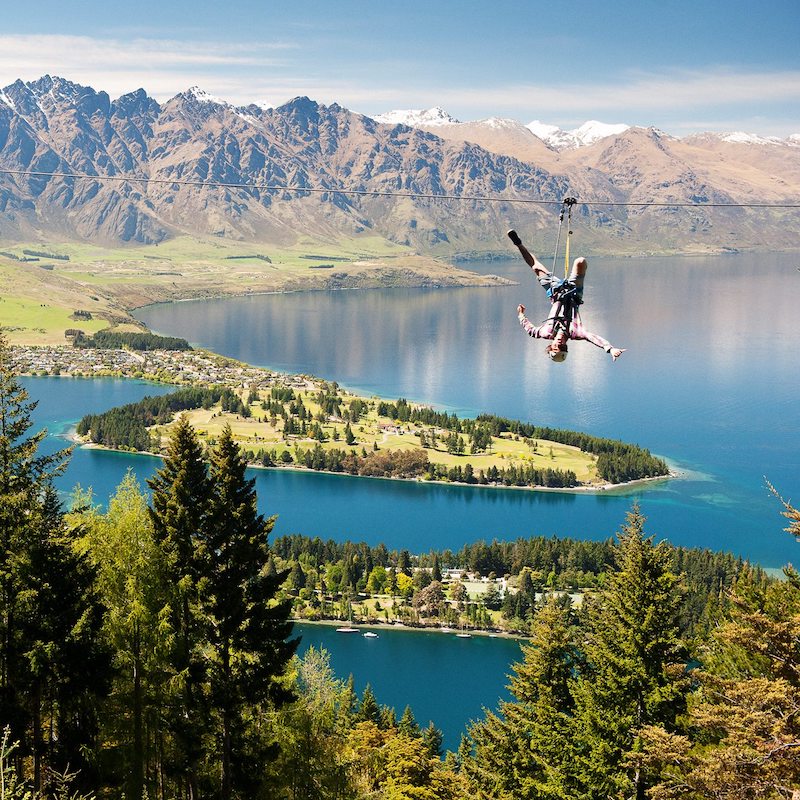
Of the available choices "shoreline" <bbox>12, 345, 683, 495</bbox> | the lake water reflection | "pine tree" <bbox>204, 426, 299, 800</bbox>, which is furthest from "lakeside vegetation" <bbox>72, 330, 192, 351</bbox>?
"pine tree" <bbox>204, 426, 299, 800</bbox>

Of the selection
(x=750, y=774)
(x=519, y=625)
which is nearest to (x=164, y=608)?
(x=750, y=774)

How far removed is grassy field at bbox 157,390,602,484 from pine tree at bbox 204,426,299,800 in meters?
85.0

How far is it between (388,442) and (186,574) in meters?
95.0

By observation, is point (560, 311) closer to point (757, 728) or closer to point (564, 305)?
point (564, 305)

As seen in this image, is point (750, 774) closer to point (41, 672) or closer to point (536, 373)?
point (41, 672)

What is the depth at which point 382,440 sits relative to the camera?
113750 mm

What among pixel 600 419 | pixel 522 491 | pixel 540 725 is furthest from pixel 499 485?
pixel 540 725

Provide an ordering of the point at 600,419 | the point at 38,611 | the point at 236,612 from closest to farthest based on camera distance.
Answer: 1. the point at 38,611
2. the point at 236,612
3. the point at 600,419

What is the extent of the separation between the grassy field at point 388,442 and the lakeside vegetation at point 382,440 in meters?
0.13

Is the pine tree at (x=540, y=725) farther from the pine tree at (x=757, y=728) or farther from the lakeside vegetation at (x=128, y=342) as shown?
the lakeside vegetation at (x=128, y=342)

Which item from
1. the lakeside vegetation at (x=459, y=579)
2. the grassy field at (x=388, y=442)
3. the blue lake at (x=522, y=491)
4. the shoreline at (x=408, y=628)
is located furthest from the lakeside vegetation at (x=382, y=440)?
the shoreline at (x=408, y=628)

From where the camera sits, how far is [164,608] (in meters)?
17.5

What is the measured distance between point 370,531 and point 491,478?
21718 mm

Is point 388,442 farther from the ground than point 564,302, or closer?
closer
